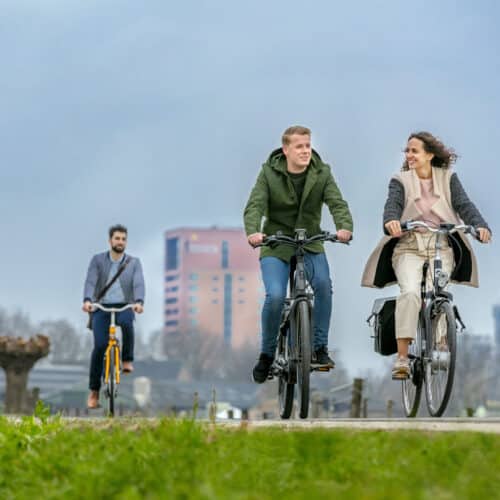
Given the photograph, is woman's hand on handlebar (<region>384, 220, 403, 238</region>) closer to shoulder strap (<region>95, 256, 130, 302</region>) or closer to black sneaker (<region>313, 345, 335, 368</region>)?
black sneaker (<region>313, 345, 335, 368</region>)

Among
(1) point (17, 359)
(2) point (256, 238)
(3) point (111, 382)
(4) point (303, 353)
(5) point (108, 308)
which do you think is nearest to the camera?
(4) point (303, 353)

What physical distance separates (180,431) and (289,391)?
412cm

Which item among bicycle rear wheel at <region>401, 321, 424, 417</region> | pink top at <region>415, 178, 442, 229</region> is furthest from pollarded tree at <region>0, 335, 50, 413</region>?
pink top at <region>415, 178, 442, 229</region>

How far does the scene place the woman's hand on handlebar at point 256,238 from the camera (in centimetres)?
863

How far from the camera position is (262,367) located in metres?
9.05

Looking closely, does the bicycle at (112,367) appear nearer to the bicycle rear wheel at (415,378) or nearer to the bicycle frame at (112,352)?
the bicycle frame at (112,352)

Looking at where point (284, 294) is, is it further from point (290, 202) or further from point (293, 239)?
point (290, 202)

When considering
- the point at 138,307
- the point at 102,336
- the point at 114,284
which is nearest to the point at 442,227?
the point at 138,307

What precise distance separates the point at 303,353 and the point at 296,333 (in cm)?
34

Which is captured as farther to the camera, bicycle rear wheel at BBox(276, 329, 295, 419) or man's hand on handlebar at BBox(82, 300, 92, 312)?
man's hand on handlebar at BBox(82, 300, 92, 312)

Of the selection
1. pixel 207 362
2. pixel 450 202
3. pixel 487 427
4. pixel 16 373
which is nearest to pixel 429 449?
pixel 487 427

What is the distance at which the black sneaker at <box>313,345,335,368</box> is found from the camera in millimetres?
8633

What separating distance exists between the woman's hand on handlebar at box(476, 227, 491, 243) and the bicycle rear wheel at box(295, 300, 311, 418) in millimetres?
1433

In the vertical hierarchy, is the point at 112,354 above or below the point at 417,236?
below
